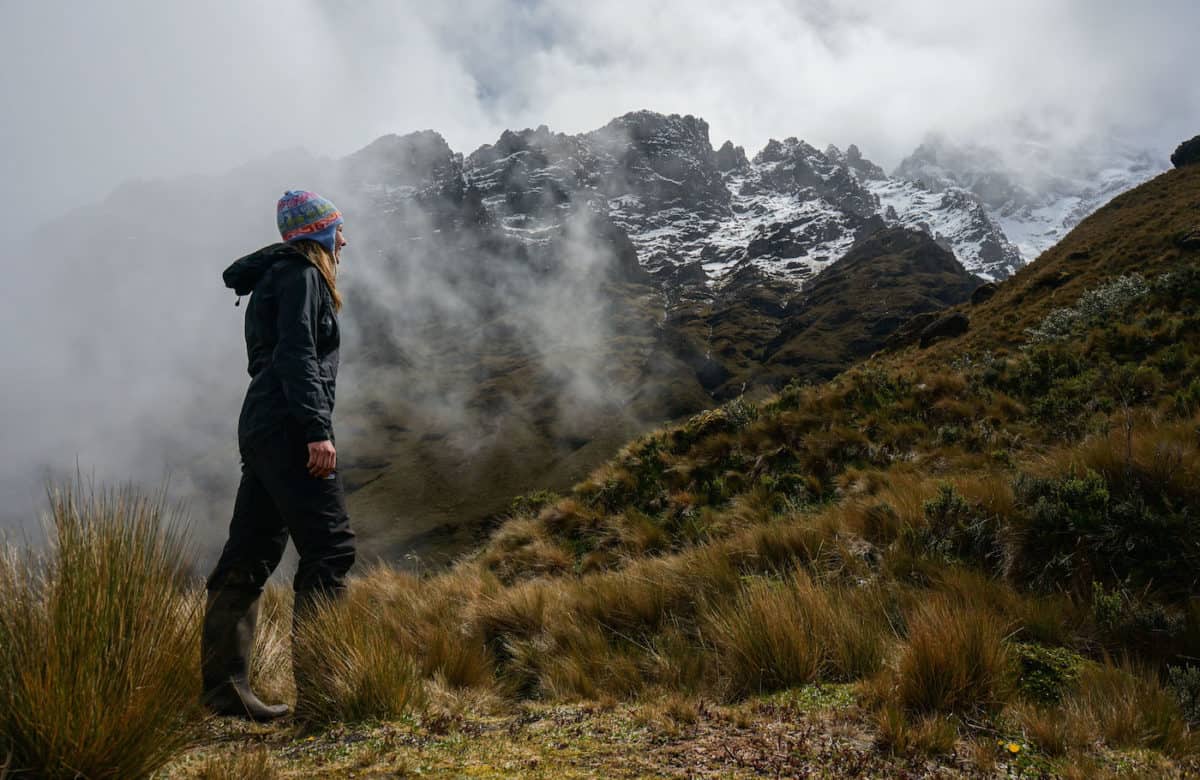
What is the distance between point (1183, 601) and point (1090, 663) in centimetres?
103

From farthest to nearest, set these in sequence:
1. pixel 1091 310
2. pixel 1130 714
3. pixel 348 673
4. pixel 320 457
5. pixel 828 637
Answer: pixel 1091 310 → pixel 320 457 → pixel 828 637 → pixel 348 673 → pixel 1130 714

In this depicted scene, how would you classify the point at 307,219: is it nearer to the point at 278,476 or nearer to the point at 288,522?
the point at 278,476

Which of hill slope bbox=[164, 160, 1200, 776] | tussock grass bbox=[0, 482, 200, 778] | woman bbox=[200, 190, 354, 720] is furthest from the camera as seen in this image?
woman bbox=[200, 190, 354, 720]

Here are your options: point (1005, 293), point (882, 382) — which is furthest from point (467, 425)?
point (882, 382)

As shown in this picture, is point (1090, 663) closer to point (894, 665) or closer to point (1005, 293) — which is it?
point (894, 665)

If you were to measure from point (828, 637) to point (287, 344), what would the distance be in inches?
134

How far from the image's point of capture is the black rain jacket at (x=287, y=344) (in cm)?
316

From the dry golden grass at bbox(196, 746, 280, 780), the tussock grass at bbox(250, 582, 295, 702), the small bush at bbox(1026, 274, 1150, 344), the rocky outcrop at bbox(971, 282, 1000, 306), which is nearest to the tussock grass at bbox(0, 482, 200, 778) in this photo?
the dry golden grass at bbox(196, 746, 280, 780)

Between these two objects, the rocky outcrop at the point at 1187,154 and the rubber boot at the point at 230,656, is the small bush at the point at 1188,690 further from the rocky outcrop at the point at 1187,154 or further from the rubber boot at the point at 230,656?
the rocky outcrop at the point at 1187,154

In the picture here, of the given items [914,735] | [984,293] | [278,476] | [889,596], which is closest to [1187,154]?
[984,293]

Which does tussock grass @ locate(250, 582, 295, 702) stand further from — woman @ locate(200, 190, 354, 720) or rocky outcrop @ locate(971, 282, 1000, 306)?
rocky outcrop @ locate(971, 282, 1000, 306)

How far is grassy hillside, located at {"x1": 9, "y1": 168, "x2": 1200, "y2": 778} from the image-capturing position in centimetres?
213

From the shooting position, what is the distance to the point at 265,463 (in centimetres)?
318

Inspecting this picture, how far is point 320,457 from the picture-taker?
10.2ft
